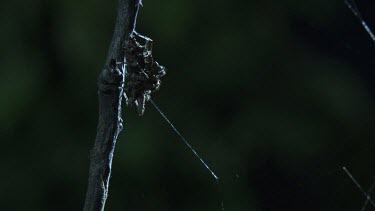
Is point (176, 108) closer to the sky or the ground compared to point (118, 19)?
closer to the ground

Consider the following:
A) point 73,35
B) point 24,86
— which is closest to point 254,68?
point 73,35

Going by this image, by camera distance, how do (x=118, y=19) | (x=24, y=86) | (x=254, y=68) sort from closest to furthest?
1. (x=118, y=19)
2. (x=24, y=86)
3. (x=254, y=68)

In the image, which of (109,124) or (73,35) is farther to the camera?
(73,35)

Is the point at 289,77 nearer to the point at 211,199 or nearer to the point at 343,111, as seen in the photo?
the point at 343,111
